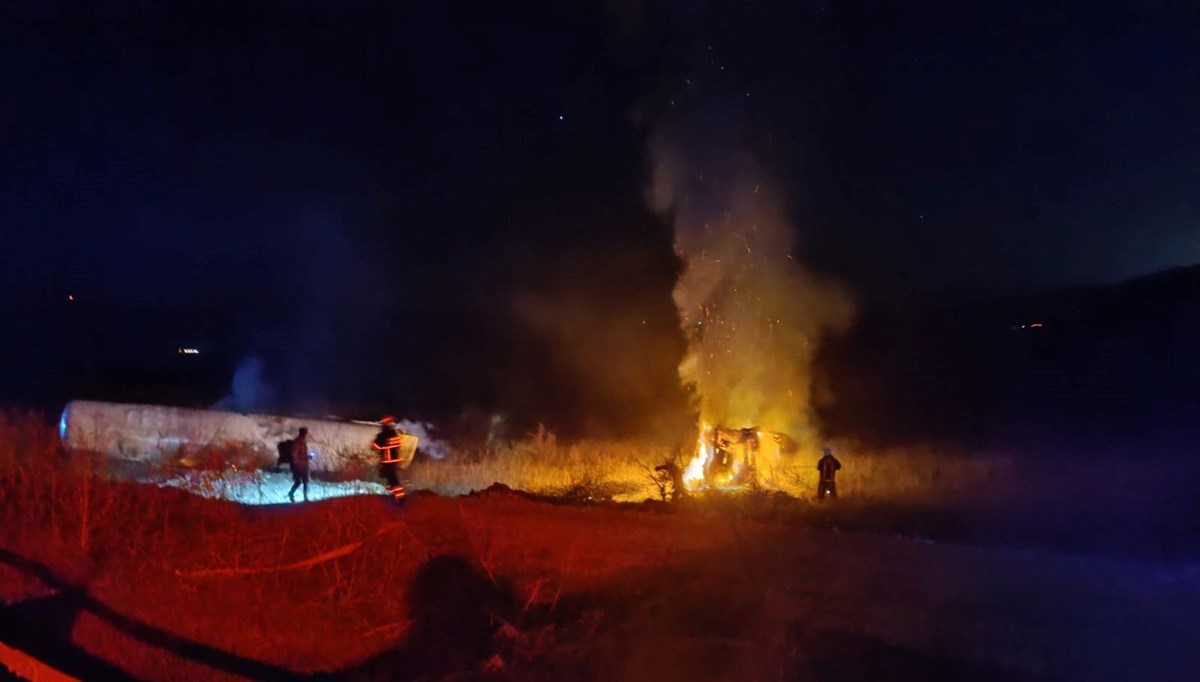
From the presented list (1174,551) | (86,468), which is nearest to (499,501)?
(86,468)

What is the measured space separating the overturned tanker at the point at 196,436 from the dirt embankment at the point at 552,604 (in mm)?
5932

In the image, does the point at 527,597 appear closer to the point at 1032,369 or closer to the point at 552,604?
the point at 552,604

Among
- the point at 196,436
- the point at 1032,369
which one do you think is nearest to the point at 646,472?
the point at 196,436

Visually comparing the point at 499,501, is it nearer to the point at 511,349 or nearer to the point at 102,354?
the point at 511,349

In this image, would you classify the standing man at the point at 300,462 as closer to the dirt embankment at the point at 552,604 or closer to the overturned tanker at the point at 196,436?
the overturned tanker at the point at 196,436

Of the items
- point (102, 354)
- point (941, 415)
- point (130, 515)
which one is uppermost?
point (102, 354)

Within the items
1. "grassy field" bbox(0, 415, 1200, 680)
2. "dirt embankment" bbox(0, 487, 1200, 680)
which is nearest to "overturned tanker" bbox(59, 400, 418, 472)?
"grassy field" bbox(0, 415, 1200, 680)

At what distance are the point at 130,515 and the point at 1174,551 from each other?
12.9 meters

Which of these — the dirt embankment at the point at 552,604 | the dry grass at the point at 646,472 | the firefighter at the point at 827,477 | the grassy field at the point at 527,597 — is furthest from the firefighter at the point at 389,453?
the firefighter at the point at 827,477

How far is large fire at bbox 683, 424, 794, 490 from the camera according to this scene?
15.2 m

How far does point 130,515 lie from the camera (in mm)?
9680

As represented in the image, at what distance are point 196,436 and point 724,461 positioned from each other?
10312mm

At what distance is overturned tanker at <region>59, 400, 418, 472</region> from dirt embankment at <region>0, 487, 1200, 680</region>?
19.5 feet

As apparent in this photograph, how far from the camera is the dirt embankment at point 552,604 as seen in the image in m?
6.44
